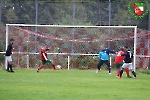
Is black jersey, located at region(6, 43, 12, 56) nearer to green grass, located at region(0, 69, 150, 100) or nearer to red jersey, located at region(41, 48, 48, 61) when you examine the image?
red jersey, located at region(41, 48, 48, 61)

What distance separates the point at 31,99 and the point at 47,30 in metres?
19.0

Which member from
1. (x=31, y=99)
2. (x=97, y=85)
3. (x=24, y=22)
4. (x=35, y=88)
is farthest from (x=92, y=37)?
(x=31, y=99)

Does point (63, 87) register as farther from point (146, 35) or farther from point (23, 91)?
point (146, 35)

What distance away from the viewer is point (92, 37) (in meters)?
33.9

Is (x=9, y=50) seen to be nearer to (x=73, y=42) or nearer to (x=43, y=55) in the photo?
(x=43, y=55)

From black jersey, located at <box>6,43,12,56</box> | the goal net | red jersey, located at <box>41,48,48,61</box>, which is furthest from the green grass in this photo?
the goal net

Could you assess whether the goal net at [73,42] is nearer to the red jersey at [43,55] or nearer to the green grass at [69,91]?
the red jersey at [43,55]

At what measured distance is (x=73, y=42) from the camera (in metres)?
33.6

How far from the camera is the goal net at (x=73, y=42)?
32625 millimetres

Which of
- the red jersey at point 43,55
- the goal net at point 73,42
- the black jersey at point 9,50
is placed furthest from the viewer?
the goal net at point 73,42

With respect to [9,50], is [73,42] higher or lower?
higher

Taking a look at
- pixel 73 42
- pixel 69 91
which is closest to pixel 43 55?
pixel 73 42

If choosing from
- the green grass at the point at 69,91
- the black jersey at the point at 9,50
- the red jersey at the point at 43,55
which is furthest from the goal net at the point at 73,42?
the green grass at the point at 69,91

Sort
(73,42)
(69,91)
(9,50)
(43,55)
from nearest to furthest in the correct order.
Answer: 1. (69,91)
2. (9,50)
3. (43,55)
4. (73,42)
